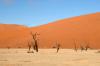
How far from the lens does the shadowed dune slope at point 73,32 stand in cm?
7688

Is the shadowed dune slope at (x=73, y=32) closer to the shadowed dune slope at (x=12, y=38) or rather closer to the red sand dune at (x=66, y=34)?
the red sand dune at (x=66, y=34)

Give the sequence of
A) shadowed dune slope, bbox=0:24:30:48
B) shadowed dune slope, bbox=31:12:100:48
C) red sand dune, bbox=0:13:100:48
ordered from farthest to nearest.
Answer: shadowed dune slope, bbox=0:24:30:48 < red sand dune, bbox=0:13:100:48 < shadowed dune slope, bbox=31:12:100:48

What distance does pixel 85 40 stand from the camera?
76625mm

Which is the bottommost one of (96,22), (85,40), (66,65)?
(66,65)

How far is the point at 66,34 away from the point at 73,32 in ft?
8.27

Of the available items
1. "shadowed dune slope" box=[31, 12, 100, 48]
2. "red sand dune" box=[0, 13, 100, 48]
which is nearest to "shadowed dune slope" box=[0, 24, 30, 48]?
"red sand dune" box=[0, 13, 100, 48]

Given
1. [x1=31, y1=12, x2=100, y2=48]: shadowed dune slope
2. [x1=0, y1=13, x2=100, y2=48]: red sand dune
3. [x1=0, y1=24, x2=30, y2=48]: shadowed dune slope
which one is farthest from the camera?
[x1=0, y1=24, x2=30, y2=48]: shadowed dune slope

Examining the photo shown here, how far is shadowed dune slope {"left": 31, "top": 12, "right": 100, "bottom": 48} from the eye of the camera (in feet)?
252

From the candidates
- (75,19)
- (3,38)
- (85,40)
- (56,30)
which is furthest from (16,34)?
(85,40)

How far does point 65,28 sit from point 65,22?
313 inches

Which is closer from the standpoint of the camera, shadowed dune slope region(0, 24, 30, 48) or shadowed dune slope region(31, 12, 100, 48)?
shadowed dune slope region(31, 12, 100, 48)

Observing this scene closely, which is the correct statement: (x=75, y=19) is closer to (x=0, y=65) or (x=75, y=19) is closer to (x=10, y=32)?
(x=10, y=32)

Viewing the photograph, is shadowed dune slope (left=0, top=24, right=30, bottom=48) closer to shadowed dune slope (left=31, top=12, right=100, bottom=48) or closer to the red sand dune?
the red sand dune

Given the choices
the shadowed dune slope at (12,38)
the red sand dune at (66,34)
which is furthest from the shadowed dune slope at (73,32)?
the shadowed dune slope at (12,38)
